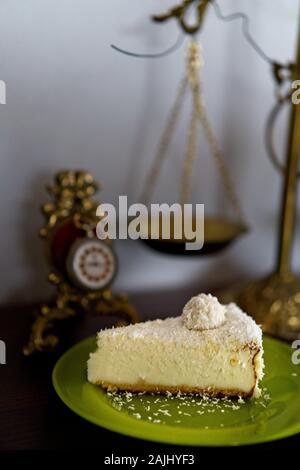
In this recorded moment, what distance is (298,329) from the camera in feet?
3.90

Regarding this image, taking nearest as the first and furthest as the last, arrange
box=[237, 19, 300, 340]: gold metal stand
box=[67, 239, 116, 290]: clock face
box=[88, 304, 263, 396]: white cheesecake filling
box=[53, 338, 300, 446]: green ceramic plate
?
box=[53, 338, 300, 446]: green ceramic plate
box=[88, 304, 263, 396]: white cheesecake filling
box=[67, 239, 116, 290]: clock face
box=[237, 19, 300, 340]: gold metal stand

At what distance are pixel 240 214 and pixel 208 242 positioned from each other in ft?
0.47

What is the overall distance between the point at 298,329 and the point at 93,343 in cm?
42

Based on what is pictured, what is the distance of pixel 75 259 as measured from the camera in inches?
42.9

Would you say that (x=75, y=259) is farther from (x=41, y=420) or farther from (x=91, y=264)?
(x=41, y=420)

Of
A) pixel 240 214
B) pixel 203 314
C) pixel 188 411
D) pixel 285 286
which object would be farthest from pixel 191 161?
pixel 188 411

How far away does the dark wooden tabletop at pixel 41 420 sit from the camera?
778mm

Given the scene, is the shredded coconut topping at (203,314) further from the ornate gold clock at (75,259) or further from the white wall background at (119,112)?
the white wall background at (119,112)

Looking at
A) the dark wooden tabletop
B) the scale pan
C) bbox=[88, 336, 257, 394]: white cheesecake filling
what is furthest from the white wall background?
bbox=[88, 336, 257, 394]: white cheesecake filling

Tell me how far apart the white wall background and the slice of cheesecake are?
1.36 feet

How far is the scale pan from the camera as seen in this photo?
1148 millimetres

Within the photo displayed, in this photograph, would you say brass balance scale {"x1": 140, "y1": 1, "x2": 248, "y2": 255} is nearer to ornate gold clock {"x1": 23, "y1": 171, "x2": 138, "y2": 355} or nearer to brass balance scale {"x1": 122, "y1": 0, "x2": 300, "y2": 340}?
brass balance scale {"x1": 122, "y1": 0, "x2": 300, "y2": 340}
